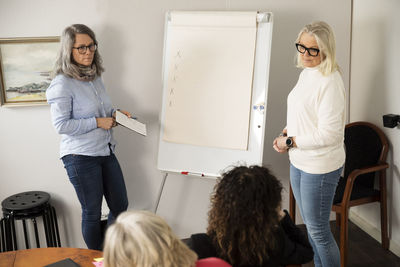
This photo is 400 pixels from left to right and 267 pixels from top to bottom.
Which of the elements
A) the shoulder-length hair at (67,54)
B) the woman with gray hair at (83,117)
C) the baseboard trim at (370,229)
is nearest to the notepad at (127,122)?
the woman with gray hair at (83,117)

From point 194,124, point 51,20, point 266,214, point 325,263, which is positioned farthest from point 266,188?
point 51,20

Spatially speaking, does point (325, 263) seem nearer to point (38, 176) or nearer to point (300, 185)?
point (300, 185)

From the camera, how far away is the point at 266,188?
1.34 metres

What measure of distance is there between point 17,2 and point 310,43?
1833mm

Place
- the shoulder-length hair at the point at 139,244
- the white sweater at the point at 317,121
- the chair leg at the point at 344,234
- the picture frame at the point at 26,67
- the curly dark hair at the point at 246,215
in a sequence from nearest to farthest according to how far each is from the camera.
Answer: the shoulder-length hair at the point at 139,244 → the curly dark hair at the point at 246,215 → the white sweater at the point at 317,121 → the chair leg at the point at 344,234 → the picture frame at the point at 26,67

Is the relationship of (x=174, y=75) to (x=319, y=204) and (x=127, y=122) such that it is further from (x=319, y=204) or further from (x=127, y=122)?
(x=319, y=204)

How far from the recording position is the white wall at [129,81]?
256cm

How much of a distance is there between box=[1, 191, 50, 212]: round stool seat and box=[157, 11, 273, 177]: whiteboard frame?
80 centimetres

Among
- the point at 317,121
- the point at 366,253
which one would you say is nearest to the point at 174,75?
the point at 317,121

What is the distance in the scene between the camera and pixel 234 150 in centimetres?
251

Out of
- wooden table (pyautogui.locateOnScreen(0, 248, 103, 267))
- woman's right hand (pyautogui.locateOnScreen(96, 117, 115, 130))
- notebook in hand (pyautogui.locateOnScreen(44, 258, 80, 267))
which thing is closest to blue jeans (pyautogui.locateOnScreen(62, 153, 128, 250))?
woman's right hand (pyautogui.locateOnScreen(96, 117, 115, 130))

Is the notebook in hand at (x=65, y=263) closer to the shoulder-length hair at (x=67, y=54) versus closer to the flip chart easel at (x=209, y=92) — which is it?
the shoulder-length hair at (x=67, y=54)

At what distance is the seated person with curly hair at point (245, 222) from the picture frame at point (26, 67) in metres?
1.70

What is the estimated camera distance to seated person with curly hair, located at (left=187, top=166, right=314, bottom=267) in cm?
132
